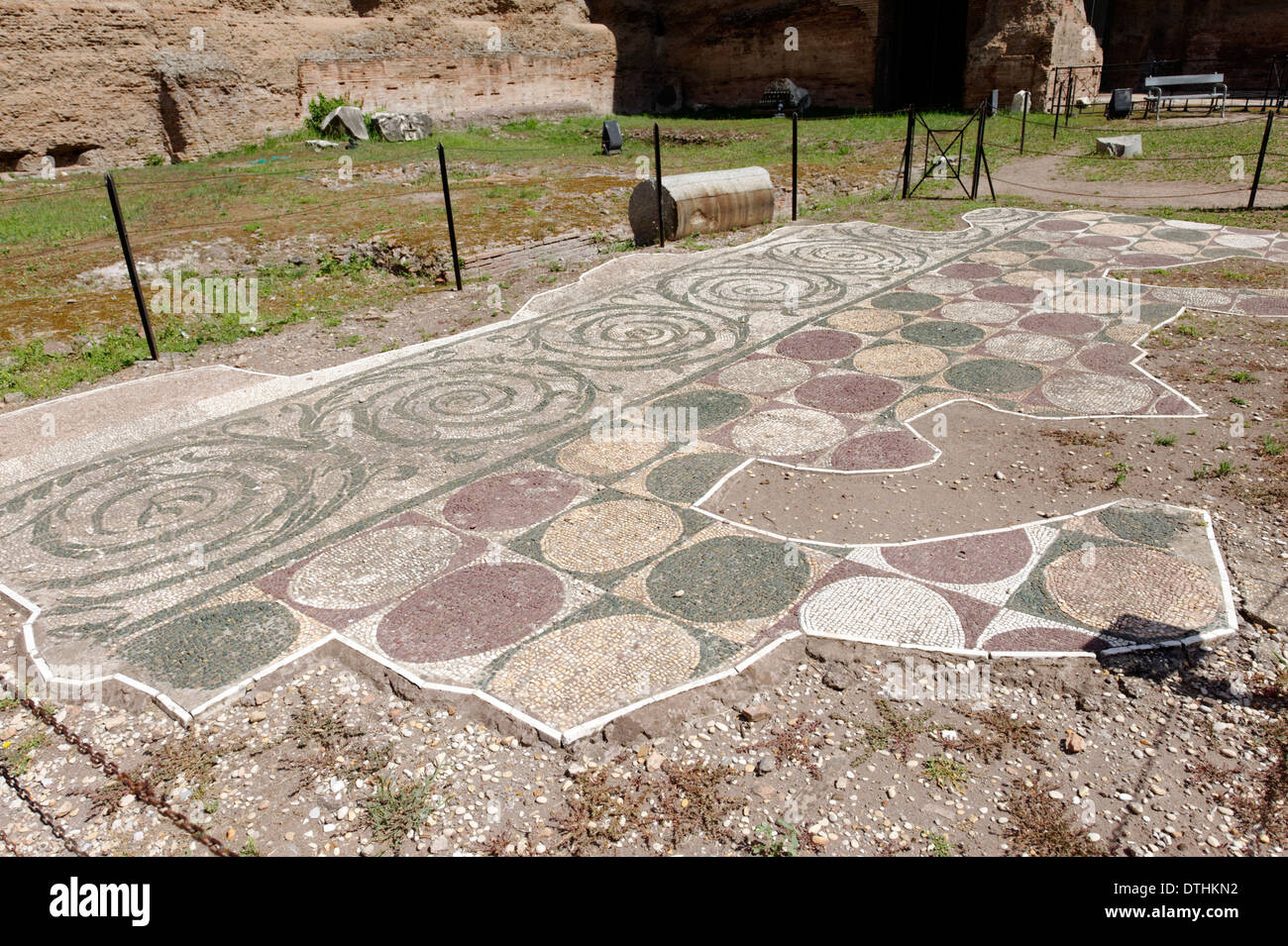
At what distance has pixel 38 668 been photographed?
10.6ft

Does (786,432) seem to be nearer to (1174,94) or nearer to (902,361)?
(902,361)

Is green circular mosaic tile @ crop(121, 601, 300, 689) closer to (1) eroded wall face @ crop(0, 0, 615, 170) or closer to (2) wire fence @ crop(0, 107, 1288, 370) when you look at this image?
(2) wire fence @ crop(0, 107, 1288, 370)

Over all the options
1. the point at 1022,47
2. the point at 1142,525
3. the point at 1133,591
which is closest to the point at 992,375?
the point at 1142,525

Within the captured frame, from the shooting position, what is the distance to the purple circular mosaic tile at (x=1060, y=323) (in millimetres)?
6477

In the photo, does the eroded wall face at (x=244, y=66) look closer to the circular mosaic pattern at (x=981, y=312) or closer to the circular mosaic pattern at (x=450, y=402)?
the circular mosaic pattern at (x=450, y=402)

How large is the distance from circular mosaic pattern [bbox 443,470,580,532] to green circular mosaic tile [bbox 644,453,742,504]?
17.6 inches

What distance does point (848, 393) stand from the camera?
554 centimetres

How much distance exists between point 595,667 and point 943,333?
4607 millimetres

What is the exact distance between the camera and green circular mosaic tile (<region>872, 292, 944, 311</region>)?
7234mm

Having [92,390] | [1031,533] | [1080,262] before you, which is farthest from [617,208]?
[1031,533]

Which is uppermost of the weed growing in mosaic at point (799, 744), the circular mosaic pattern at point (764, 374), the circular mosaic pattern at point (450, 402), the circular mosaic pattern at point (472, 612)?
the circular mosaic pattern at point (764, 374)

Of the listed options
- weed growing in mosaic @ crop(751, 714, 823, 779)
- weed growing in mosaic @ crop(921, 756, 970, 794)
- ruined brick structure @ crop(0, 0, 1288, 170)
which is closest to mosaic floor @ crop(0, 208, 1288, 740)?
weed growing in mosaic @ crop(751, 714, 823, 779)

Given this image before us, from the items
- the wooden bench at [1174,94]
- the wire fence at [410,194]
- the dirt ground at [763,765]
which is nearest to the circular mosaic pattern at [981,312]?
the dirt ground at [763,765]

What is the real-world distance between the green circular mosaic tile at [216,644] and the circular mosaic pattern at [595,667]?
3.16 feet
